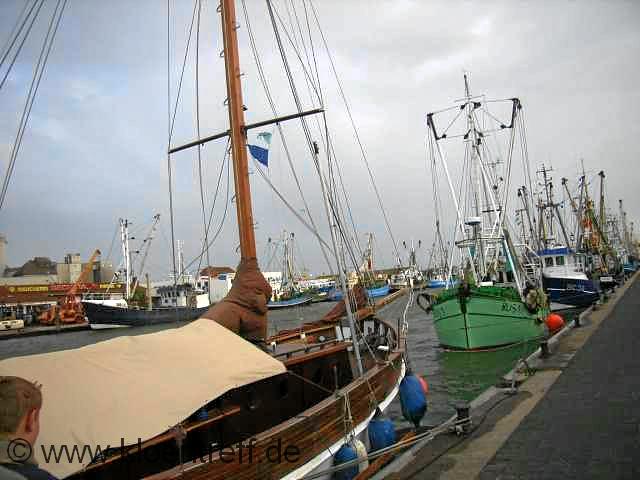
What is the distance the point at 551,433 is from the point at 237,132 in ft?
24.4

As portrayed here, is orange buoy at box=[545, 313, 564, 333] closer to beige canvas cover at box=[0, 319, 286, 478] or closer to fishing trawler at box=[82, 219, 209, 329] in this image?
beige canvas cover at box=[0, 319, 286, 478]

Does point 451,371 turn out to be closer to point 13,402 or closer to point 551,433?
point 551,433

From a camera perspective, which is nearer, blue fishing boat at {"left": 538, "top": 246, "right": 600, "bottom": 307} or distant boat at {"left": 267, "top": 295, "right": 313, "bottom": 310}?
blue fishing boat at {"left": 538, "top": 246, "right": 600, "bottom": 307}

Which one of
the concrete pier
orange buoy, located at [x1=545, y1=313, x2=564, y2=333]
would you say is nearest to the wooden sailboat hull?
orange buoy, located at [x1=545, y1=313, x2=564, y2=333]

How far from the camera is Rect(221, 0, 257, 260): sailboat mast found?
348 inches

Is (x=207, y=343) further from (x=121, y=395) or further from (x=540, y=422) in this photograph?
(x=540, y=422)

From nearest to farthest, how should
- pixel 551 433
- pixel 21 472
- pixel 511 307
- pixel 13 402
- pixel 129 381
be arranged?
pixel 21 472 < pixel 13 402 < pixel 129 381 < pixel 551 433 < pixel 511 307

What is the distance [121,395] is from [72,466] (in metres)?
0.85

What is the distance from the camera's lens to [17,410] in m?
2.45

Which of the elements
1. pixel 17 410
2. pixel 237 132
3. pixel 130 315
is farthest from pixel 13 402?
pixel 130 315

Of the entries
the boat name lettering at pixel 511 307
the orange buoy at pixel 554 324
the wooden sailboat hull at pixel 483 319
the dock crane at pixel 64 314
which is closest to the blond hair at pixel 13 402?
the wooden sailboat hull at pixel 483 319

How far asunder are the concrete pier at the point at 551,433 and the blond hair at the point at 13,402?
544cm

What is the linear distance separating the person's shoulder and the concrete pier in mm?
5359

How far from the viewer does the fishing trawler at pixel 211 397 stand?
4.66 metres
